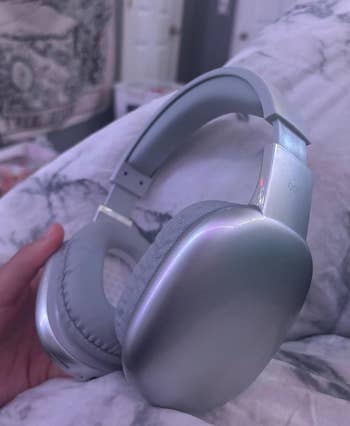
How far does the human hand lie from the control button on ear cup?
0.20m

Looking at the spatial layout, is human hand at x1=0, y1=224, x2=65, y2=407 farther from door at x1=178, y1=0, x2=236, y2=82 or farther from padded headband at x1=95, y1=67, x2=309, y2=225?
door at x1=178, y1=0, x2=236, y2=82

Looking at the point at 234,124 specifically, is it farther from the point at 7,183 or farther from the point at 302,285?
the point at 7,183

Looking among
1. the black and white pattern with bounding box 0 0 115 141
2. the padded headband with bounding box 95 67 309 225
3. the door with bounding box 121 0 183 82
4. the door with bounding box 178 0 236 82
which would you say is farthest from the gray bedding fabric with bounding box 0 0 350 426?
the door with bounding box 178 0 236 82

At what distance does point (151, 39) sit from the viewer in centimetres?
192

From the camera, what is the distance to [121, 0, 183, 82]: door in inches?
69.8

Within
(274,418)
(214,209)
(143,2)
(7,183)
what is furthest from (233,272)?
(143,2)

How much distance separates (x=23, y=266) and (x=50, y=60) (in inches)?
38.6

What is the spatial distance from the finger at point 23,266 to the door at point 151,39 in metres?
1.46

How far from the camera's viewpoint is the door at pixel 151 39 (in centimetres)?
177

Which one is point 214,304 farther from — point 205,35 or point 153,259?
point 205,35

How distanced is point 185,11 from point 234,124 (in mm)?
1799

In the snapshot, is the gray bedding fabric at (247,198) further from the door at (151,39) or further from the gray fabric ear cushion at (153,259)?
the door at (151,39)

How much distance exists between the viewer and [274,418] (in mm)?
336

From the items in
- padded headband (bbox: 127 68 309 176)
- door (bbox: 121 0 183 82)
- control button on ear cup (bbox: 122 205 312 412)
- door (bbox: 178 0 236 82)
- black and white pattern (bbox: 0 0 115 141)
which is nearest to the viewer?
control button on ear cup (bbox: 122 205 312 412)
